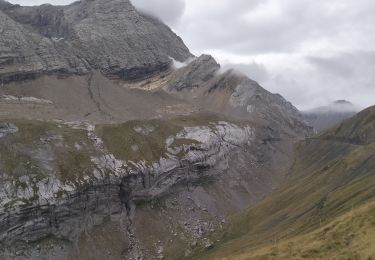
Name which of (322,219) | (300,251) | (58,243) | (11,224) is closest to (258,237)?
(322,219)

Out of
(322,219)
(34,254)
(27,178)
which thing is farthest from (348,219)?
(27,178)

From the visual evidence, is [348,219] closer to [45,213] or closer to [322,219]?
[322,219]

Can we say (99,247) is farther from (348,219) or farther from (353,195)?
(348,219)

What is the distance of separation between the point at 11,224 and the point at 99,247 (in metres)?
32.9

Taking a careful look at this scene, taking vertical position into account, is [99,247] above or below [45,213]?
below

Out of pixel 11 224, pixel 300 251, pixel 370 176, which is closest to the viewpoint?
pixel 300 251

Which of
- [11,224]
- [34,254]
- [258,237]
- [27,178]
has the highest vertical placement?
[27,178]

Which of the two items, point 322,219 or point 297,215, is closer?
point 322,219

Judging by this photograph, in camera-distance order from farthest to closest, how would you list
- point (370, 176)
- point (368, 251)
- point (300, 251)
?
point (370, 176) → point (300, 251) → point (368, 251)

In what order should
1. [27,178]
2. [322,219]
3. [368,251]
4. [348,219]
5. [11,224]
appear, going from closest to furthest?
1. [368,251]
2. [348,219]
3. [322,219]
4. [11,224]
5. [27,178]

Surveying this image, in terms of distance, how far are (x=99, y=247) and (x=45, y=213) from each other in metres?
23.3

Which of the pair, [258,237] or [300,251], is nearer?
[300,251]

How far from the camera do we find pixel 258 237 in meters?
183

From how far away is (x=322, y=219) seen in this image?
147 meters
